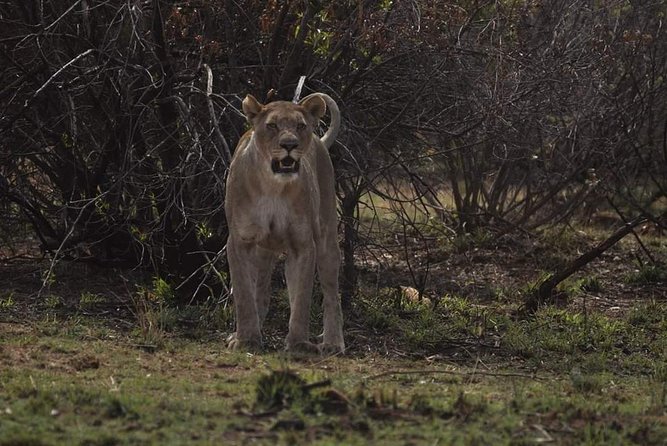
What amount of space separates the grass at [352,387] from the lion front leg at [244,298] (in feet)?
0.42

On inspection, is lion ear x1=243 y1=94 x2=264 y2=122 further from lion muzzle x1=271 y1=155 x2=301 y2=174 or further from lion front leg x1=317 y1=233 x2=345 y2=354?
lion front leg x1=317 y1=233 x2=345 y2=354

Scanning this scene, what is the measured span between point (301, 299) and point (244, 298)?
0.33 metres

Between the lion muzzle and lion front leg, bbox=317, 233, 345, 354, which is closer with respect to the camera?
the lion muzzle

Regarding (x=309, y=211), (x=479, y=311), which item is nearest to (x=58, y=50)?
(x=309, y=211)

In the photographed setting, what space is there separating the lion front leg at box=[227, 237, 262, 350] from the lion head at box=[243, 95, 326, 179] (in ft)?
1.98

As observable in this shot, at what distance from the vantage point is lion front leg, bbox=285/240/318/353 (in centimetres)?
733

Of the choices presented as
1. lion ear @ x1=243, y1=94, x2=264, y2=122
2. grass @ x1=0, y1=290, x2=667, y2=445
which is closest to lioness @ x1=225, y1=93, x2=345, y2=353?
lion ear @ x1=243, y1=94, x2=264, y2=122

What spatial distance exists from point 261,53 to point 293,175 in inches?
127

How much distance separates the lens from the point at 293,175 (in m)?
7.07

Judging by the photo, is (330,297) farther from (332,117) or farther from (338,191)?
(338,191)

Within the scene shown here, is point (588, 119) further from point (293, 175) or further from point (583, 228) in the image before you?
point (293, 175)

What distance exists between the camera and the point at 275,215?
7.38 metres

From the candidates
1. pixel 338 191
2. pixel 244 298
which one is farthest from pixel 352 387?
pixel 338 191

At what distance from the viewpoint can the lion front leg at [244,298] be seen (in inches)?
289
